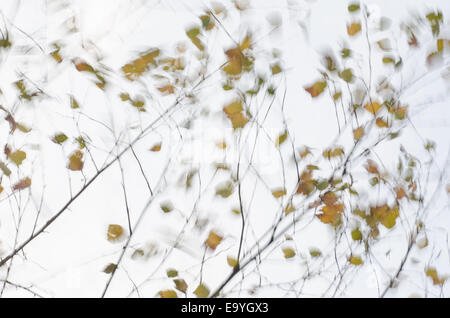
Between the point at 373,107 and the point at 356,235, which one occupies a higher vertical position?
the point at 373,107

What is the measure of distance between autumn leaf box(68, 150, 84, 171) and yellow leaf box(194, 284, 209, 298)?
1.65 feet

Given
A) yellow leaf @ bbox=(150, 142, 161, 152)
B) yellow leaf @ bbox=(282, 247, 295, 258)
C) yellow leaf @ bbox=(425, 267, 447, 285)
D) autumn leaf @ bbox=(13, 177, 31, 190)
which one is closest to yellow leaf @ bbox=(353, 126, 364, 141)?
yellow leaf @ bbox=(282, 247, 295, 258)

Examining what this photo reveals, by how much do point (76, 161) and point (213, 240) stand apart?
0.49 metres

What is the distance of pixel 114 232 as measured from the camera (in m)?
1.24

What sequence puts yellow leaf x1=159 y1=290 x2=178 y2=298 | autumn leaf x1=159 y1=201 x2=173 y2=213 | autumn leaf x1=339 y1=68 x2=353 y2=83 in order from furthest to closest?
1. autumn leaf x1=339 y1=68 x2=353 y2=83
2. autumn leaf x1=159 y1=201 x2=173 y2=213
3. yellow leaf x1=159 y1=290 x2=178 y2=298

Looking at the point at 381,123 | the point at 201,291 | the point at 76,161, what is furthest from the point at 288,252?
the point at 76,161

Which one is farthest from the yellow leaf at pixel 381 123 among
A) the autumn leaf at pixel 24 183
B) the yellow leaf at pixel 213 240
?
the autumn leaf at pixel 24 183

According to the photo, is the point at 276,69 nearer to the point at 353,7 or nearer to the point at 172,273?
the point at 353,7

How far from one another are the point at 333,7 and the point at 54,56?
38.0 inches

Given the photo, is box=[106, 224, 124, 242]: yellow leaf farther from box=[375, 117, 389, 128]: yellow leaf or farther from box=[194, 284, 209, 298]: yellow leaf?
box=[375, 117, 389, 128]: yellow leaf

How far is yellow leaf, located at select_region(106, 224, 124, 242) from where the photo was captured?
1229 mm

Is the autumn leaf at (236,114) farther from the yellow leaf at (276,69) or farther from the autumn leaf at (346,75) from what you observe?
the autumn leaf at (346,75)

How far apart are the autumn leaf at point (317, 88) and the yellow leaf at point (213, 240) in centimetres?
59

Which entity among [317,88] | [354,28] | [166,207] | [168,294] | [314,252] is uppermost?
[354,28]
